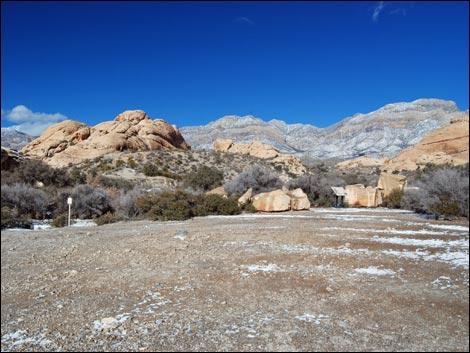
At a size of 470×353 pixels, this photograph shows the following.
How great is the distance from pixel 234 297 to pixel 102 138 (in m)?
44.6

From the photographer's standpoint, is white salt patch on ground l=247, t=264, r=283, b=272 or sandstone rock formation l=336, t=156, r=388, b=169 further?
sandstone rock formation l=336, t=156, r=388, b=169

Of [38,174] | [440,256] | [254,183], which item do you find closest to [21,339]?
[440,256]

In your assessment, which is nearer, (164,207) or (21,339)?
(21,339)

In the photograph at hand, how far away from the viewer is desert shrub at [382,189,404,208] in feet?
65.8

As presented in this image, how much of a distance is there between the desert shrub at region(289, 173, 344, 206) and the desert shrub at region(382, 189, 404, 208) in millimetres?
3223

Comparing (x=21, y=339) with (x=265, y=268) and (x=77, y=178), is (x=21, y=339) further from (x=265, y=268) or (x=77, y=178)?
(x=77, y=178)

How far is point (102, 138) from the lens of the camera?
45750 millimetres

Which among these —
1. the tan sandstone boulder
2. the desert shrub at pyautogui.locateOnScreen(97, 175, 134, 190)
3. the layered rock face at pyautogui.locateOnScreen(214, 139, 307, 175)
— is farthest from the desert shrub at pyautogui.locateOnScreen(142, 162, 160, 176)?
the tan sandstone boulder

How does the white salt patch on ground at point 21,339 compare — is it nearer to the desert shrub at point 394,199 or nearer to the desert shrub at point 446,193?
the desert shrub at point 446,193

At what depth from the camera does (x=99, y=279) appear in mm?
4953

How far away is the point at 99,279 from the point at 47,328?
1.70 metres

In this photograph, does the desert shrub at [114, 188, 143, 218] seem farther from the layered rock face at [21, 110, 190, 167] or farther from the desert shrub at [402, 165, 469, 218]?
the layered rock face at [21, 110, 190, 167]

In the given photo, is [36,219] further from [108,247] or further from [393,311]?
[393,311]

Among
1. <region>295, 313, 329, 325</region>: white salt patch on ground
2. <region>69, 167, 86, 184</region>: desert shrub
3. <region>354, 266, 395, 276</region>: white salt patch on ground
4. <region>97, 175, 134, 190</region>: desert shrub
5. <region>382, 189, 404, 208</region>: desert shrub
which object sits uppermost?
<region>69, 167, 86, 184</region>: desert shrub
